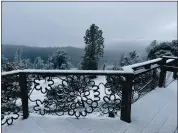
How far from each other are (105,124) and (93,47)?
19803 millimetres

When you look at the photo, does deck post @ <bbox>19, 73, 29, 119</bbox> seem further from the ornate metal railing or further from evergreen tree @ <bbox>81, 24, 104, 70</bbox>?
evergreen tree @ <bbox>81, 24, 104, 70</bbox>

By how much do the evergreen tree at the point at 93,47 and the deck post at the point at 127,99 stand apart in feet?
61.5

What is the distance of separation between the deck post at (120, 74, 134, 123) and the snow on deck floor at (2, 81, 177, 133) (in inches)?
3.8

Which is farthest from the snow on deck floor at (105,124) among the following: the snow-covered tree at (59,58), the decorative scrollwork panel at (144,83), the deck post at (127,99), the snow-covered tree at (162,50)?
the snow-covered tree at (59,58)

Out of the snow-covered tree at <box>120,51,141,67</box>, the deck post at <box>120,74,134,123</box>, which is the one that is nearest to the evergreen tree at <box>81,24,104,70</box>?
the snow-covered tree at <box>120,51,141,67</box>

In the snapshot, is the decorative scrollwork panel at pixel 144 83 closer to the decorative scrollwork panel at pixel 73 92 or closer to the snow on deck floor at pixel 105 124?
the snow on deck floor at pixel 105 124

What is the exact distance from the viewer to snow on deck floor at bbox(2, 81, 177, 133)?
2.84 metres

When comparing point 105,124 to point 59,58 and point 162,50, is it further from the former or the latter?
point 59,58

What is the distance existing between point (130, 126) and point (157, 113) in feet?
2.43

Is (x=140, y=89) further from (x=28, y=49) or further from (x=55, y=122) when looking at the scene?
(x=28, y=49)

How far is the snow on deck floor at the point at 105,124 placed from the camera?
9.32 feet

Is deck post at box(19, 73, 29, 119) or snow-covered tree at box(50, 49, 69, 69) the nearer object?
deck post at box(19, 73, 29, 119)

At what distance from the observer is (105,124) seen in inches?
119

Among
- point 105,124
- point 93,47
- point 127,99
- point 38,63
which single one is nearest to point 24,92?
point 105,124
